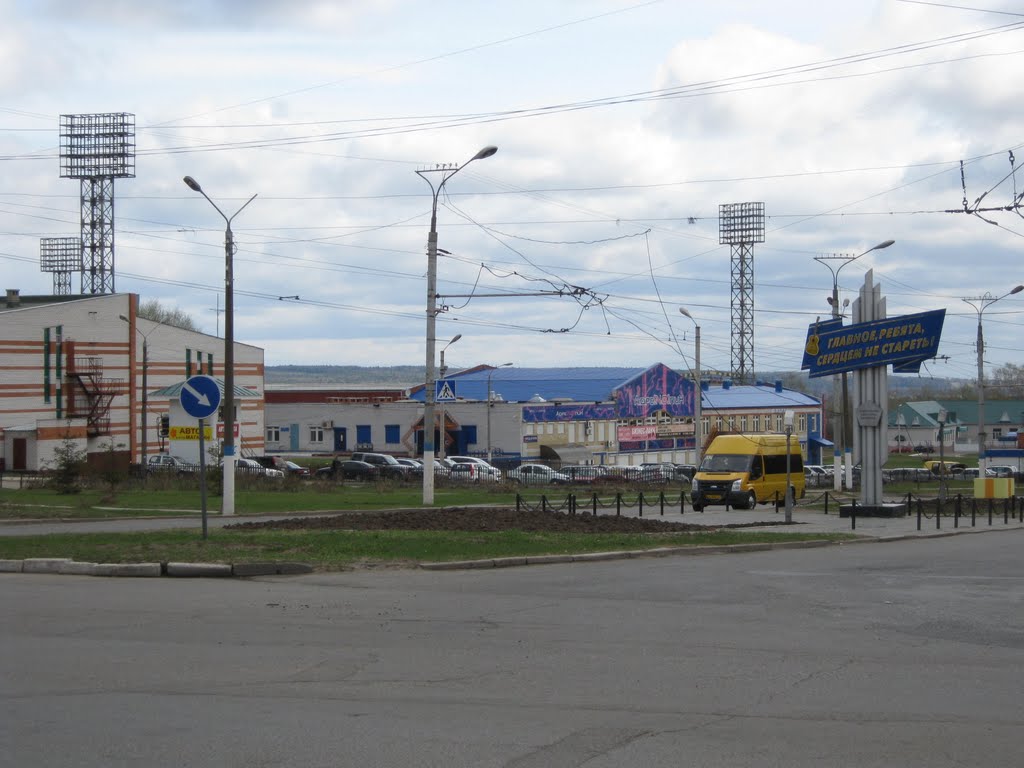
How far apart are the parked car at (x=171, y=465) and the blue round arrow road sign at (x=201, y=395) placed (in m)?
33.8

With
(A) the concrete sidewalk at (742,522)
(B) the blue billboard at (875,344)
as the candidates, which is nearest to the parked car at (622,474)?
(A) the concrete sidewalk at (742,522)

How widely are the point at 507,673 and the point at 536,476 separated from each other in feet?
165

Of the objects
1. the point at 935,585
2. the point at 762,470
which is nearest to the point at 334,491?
the point at 762,470

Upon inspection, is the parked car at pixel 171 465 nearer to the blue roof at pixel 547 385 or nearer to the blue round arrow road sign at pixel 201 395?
the blue roof at pixel 547 385

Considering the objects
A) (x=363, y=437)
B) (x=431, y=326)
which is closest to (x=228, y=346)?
(x=431, y=326)

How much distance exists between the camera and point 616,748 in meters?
6.74

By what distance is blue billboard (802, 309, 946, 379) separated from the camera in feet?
102

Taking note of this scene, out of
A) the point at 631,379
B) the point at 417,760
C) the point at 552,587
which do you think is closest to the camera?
the point at 417,760

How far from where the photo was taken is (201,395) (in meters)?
17.8

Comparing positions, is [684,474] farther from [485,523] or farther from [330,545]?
[330,545]

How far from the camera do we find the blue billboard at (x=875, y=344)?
3107 cm

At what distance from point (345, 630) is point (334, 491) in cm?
3316

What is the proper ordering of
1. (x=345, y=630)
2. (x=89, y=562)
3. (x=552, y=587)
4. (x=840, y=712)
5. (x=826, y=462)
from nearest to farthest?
1. (x=840, y=712)
2. (x=345, y=630)
3. (x=552, y=587)
4. (x=89, y=562)
5. (x=826, y=462)

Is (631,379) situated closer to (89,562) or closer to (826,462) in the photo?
(826,462)
